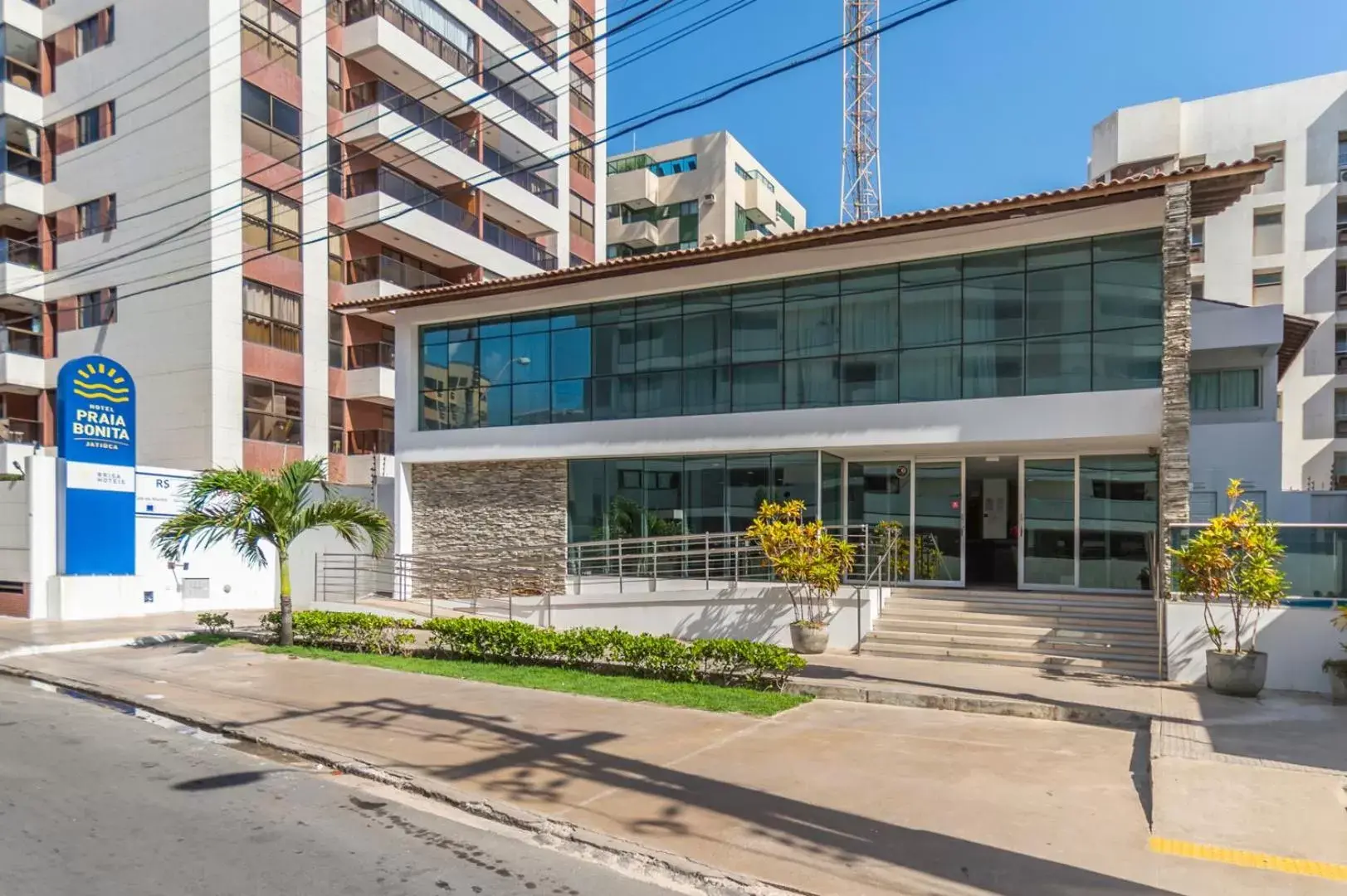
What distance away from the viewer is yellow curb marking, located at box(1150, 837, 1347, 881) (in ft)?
16.7

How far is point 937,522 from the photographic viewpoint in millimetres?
15242

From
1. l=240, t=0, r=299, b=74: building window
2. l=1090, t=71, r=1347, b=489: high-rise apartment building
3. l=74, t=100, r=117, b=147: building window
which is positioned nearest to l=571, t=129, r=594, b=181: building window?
l=240, t=0, r=299, b=74: building window

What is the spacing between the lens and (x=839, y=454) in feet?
51.6

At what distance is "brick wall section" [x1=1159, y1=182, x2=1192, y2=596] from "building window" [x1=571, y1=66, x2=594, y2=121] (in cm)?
3606

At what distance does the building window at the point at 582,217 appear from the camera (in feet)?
142

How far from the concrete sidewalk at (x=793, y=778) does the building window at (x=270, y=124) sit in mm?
22637

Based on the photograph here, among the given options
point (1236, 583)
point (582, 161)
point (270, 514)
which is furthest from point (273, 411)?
point (1236, 583)

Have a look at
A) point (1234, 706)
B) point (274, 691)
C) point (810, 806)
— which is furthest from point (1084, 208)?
point (274, 691)

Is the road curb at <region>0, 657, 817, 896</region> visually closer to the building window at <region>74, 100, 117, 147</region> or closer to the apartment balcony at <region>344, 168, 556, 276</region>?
the apartment balcony at <region>344, 168, 556, 276</region>

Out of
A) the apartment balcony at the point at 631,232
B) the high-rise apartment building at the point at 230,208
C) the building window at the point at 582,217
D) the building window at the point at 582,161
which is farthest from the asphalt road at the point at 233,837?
the apartment balcony at the point at 631,232

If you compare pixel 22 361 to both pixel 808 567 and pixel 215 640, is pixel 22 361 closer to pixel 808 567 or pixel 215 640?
pixel 215 640

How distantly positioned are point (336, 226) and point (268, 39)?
6239mm

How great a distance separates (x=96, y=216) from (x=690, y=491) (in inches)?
993

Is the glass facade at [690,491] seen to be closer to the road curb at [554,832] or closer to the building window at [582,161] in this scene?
the road curb at [554,832]
